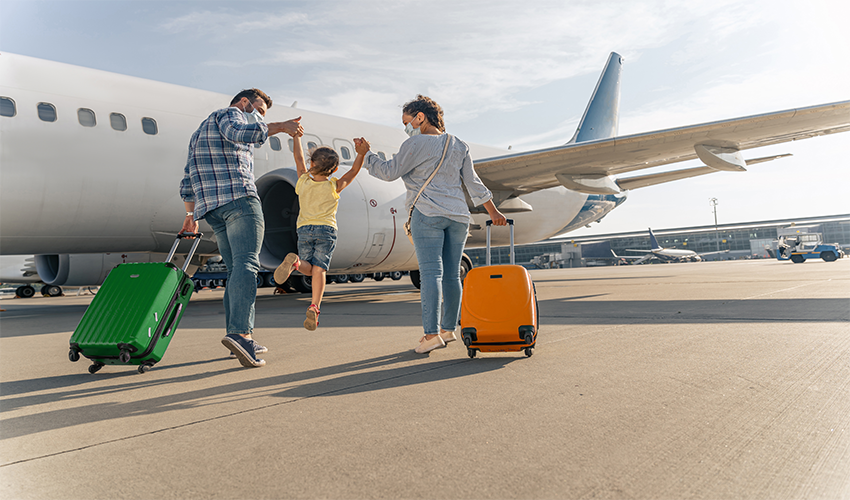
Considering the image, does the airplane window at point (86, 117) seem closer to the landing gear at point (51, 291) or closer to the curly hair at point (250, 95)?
the curly hair at point (250, 95)

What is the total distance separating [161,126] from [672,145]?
7162mm

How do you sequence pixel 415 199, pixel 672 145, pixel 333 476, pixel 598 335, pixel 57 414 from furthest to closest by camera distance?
pixel 672 145, pixel 598 335, pixel 415 199, pixel 57 414, pixel 333 476

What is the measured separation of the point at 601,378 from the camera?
7.57 feet

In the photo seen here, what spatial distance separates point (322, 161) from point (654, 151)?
21.1ft

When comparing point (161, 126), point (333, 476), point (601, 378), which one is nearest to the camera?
point (333, 476)

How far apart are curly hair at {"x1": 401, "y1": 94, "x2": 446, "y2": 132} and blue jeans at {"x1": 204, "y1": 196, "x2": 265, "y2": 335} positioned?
3.59ft

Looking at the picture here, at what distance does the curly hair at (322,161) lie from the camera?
3.64 metres

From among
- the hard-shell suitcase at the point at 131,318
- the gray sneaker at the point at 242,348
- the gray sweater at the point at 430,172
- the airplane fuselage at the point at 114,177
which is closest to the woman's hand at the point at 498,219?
the gray sweater at the point at 430,172

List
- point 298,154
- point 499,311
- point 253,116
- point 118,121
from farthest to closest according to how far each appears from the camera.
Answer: point 118,121 < point 298,154 < point 253,116 < point 499,311

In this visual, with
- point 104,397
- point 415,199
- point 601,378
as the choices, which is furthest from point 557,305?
point 104,397

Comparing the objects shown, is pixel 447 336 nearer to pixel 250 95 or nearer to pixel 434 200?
pixel 434 200

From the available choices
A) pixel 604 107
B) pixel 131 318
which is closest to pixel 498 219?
pixel 131 318

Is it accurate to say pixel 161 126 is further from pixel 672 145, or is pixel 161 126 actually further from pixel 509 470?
pixel 672 145

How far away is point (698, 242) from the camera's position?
258 feet
